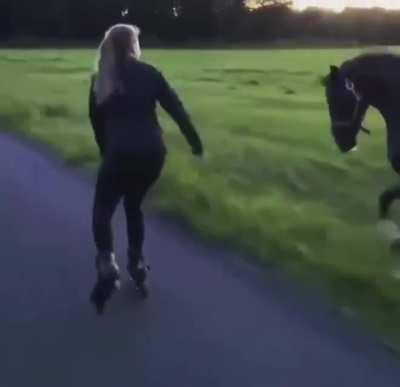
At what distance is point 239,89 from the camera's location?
36.7 metres

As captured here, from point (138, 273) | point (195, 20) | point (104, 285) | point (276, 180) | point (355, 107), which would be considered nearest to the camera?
point (104, 285)

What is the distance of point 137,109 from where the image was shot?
671 cm

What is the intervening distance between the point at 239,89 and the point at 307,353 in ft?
102

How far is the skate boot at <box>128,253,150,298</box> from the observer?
23.7 feet

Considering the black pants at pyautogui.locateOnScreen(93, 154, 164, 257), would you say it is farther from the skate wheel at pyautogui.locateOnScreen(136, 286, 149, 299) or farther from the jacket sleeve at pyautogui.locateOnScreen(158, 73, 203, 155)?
the skate wheel at pyautogui.locateOnScreen(136, 286, 149, 299)

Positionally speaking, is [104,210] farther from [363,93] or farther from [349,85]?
[363,93]

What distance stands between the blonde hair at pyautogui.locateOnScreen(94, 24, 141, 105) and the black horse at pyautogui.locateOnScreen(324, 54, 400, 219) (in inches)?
79.4

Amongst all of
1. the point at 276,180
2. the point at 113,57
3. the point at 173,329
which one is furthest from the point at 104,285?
the point at 276,180

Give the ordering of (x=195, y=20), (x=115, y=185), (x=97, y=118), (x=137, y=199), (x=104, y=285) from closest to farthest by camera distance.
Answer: (x=104, y=285), (x=115, y=185), (x=97, y=118), (x=137, y=199), (x=195, y=20)

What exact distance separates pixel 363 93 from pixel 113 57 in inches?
97.6

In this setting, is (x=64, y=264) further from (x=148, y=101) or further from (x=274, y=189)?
(x=274, y=189)

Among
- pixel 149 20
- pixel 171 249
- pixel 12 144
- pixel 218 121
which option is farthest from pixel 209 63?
pixel 171 249

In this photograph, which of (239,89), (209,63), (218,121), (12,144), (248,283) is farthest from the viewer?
(209,63)

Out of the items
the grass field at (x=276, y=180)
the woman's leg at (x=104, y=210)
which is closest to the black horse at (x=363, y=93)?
the grass field at (x=276, y=180)
